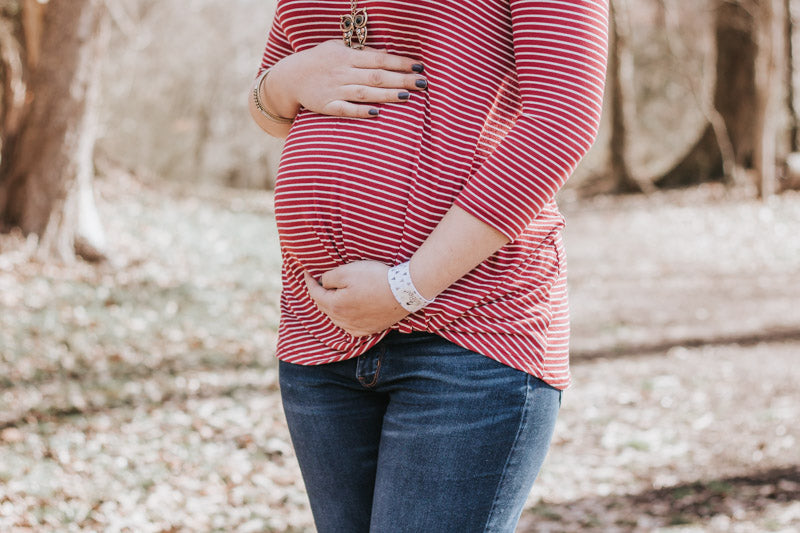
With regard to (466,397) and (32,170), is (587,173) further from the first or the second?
(466,397)

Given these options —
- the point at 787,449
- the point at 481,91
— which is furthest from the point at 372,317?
the point at 787,449

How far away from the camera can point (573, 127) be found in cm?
116

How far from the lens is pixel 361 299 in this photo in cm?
123

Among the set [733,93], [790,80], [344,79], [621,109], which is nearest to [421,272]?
[344,79]

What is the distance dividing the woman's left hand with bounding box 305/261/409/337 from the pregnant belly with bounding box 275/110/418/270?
1.8 inches

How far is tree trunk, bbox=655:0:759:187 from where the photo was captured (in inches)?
520

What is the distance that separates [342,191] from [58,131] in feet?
21.2

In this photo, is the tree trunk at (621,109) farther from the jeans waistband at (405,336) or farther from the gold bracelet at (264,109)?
the jeans waistband at (405,336)

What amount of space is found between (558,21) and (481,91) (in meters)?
0.15

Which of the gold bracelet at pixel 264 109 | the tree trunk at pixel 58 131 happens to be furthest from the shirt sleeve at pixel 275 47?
the tree trunk at pixel 58 131

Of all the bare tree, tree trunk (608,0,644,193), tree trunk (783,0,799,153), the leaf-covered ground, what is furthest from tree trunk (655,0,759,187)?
the leaf-covered ground

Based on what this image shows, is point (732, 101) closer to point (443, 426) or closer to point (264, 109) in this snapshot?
point (264, 109)

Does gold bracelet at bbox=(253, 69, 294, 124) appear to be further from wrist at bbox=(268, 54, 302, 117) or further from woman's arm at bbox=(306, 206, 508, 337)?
woman's arm at bbox=(306, 206, 508, 337)

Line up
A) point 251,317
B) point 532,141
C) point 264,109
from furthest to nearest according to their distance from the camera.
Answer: point 251,317 → point 264,109 → point 532,141
